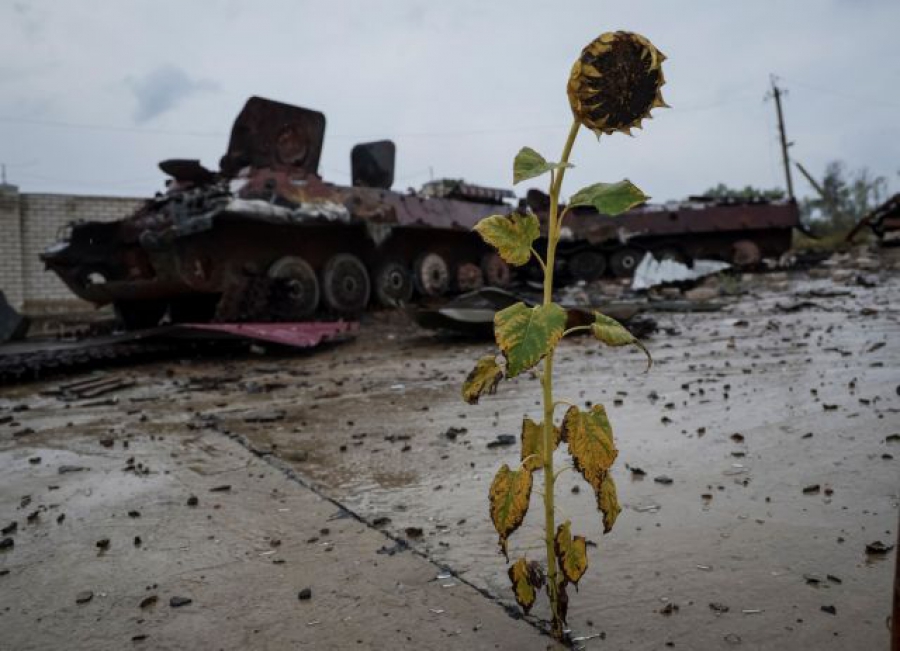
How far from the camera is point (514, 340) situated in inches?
42.1

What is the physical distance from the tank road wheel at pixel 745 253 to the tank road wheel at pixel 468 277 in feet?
23.4

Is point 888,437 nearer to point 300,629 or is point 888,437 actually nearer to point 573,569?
point 573,569

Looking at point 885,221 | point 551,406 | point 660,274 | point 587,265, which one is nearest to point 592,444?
point 551,406

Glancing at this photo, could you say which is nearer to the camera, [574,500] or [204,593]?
[204,593]

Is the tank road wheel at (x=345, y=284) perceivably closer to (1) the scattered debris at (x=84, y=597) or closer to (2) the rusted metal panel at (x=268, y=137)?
(2) the rusted metal panel at (x=268, y=137)

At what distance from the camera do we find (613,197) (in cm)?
117

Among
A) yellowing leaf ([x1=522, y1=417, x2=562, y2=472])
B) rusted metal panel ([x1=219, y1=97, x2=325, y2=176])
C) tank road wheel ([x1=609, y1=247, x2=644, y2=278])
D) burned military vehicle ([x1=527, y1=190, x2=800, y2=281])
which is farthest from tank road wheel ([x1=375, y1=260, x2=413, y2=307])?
yellowing leaf ([x1=522, y1=417, x2=562, y2=472])

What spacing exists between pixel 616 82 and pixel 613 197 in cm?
19

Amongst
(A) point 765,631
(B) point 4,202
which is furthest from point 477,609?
(B) point 4,202

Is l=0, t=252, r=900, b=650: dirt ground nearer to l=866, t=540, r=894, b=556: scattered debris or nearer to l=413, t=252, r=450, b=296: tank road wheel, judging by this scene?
l=866, t=540, r=894, b=556: scattered debris

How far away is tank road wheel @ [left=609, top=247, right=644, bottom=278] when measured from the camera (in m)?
16.0

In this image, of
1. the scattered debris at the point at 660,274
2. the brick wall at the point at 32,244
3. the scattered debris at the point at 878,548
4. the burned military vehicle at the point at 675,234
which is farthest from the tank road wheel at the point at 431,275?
the scattered debris at the point at 878,548

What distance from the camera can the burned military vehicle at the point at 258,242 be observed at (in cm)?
856

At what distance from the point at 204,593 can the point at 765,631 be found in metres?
1.22
